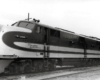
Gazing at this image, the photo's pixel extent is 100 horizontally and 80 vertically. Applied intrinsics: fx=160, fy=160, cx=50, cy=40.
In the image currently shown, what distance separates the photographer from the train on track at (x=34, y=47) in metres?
9.93

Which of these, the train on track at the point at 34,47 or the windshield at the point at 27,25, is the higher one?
the windshield at the point at 27,25

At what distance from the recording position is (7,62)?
9.94 meters

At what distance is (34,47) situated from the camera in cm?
1126

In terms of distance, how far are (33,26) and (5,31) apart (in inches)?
86.6

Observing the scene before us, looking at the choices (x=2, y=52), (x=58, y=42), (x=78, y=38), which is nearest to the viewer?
(x=2, y=52)

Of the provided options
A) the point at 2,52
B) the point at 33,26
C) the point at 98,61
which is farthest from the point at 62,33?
the point at 98,61

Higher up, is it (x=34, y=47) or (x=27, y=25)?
(x=27, y=25)

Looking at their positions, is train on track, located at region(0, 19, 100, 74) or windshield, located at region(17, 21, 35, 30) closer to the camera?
train on track, located at region(0, 19, 100, 74)

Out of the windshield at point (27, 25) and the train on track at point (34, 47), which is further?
the windshield at point (27, 25)

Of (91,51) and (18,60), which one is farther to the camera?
(91,51)

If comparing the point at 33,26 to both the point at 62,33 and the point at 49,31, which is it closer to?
the point at 49,31

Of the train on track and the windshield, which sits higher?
the windshield

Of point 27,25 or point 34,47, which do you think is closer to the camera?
point 34,47

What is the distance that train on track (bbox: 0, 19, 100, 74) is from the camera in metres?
9.93
